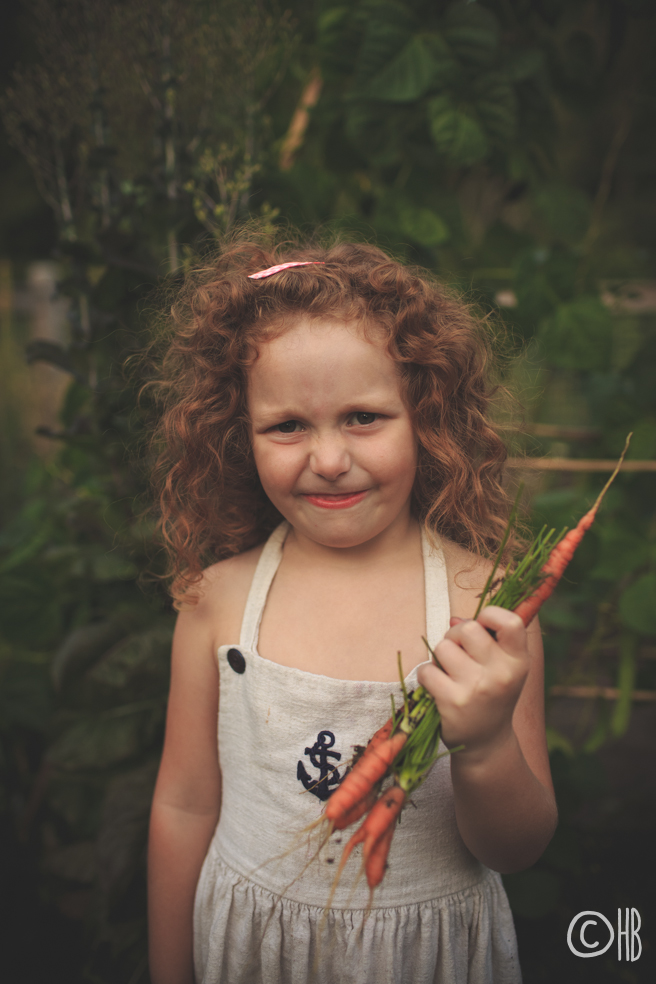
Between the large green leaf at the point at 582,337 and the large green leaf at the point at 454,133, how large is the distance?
0.47m

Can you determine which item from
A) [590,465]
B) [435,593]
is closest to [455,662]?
[435,593]

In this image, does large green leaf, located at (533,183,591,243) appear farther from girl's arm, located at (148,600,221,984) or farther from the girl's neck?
girl's arm, located at (148,600,221,984)

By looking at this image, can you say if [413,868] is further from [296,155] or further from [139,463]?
[296,155]

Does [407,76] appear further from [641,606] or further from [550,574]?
[641,606]

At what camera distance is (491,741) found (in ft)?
2.84

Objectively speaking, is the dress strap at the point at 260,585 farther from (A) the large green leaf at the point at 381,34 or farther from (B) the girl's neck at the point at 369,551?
(A) the large green leaf at the point at 381,34

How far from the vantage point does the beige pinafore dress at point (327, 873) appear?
108cm

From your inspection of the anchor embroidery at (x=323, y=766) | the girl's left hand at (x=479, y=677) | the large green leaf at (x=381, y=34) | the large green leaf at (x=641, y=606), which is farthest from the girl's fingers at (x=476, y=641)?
the large green leaf at (x=381, y=34)

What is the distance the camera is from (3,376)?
13.5 feet

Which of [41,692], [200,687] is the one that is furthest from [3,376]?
[200,687]

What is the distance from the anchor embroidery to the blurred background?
506 millimetres

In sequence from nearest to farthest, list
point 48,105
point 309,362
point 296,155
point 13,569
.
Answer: point 309,362 < point 48,105 < point 13,569 < point 296,155

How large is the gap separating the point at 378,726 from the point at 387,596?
210mm

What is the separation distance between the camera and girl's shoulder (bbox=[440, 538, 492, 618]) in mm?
1142
